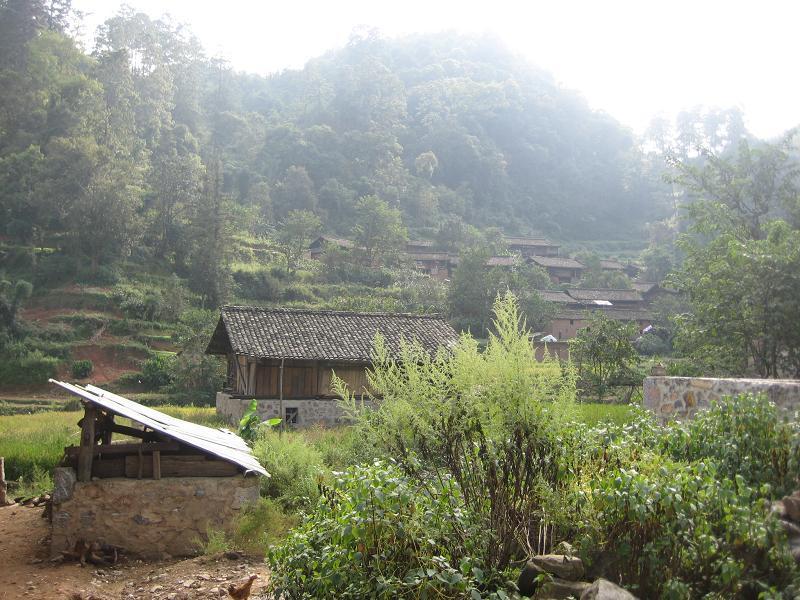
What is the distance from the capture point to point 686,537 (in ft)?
15.3

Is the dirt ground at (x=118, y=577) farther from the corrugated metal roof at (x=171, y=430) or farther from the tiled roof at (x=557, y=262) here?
the tiled roof at (x=557, y=262)

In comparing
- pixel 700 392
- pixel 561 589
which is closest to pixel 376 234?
pixel 700 392

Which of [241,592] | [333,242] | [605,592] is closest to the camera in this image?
[605,592]

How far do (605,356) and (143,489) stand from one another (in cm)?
1951

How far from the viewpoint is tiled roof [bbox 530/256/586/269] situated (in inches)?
2284

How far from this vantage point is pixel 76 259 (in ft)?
138

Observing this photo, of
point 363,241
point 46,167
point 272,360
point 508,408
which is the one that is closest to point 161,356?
point 272,360

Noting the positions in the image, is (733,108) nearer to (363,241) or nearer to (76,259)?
(363,241)

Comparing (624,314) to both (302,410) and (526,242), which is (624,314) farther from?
(302,410)

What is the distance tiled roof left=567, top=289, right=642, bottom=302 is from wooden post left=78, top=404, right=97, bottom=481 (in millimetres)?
44174

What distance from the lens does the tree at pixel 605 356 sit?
1011 inches

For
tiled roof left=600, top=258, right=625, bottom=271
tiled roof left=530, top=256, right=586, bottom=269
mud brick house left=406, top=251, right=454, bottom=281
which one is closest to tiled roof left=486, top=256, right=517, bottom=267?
mud brick house left=406, top=251, right=454, bottom=281

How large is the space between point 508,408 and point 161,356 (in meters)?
30.0

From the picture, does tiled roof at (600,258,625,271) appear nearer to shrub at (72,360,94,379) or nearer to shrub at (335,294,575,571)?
shrub at (72,360,94,379)
